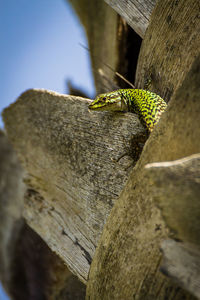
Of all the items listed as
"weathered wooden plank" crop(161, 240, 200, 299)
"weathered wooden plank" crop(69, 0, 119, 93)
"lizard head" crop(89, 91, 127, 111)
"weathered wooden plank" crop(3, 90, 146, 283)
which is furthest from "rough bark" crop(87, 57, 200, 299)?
"weathered wooden plank" crop(69, 0, 119, 93)

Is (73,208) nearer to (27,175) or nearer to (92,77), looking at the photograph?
(27,175)

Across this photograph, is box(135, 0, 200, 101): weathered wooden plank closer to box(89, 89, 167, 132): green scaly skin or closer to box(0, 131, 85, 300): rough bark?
box(89, 89, 167, 132): green scaly skin

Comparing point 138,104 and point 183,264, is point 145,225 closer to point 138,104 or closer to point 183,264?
point 183,264

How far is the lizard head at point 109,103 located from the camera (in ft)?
6.21

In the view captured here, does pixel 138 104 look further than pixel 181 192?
Yes

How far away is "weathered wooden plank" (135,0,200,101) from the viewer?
157cm

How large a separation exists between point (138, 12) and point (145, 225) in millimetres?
1438

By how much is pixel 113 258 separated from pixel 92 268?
22cm

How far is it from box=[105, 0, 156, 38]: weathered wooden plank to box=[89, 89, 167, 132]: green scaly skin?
42cm

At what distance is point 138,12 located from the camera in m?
1.96

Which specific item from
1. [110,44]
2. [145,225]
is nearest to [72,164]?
[145,225]

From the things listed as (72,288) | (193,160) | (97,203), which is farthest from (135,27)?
(72,288)

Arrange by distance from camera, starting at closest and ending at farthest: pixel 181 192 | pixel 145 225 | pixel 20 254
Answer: pixel 181 192 < pixel 145 225 < pixel 20 254

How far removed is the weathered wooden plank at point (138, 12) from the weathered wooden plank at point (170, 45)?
0.11 meters
